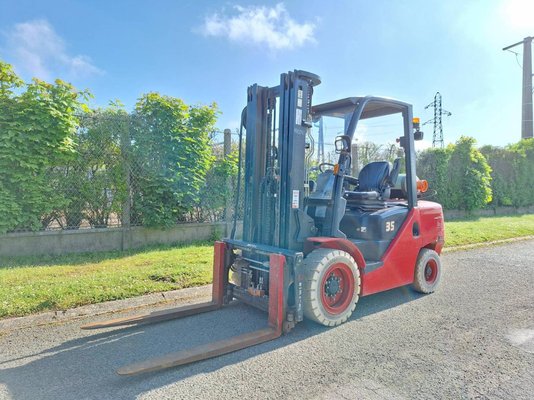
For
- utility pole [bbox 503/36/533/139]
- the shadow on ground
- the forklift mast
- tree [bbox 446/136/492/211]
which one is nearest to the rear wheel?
the shadow on ground

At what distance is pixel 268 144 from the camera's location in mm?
4742

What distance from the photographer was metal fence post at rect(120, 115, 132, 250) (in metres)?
7.43

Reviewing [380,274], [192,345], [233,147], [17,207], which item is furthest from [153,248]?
[380,274]

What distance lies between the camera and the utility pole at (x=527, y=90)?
80.1 feet

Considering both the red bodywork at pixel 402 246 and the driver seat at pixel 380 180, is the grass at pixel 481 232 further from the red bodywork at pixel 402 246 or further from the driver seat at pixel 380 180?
the driver seat at pixel 380 180

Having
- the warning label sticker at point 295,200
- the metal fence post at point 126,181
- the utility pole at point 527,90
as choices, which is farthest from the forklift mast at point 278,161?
the utility pole at point 527,90

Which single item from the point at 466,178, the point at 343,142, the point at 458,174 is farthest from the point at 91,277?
the point at 466,178

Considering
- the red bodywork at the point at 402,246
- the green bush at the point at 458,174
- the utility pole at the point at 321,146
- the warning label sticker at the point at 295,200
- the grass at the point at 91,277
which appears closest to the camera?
the warning label sticker at the point at 295,200

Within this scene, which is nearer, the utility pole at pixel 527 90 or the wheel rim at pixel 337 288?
the wheel rim at pixel 337 288

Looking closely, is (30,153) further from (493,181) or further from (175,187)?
(493,181)

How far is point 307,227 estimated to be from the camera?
4367 mm

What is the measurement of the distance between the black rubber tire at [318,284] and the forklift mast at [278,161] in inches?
14.9

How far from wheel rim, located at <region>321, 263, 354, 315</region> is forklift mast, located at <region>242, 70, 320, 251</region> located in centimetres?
49

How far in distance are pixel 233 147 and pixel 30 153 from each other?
4321 mm
